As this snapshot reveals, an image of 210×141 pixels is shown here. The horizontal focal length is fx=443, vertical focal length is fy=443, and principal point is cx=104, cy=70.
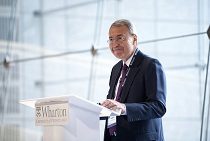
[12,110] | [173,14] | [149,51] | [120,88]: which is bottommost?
[12,110]

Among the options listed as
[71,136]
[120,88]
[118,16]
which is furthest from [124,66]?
[118,16]

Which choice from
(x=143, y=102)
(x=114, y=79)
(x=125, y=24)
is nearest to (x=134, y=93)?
(x=143, y=102)

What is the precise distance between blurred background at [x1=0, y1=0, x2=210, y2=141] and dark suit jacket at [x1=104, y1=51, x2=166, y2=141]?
1.43 meters

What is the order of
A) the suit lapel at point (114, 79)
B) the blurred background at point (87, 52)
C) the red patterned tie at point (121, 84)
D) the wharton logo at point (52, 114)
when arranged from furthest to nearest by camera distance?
the blurred background at point (87, 52) → the suit lapel at point (114, 79) → the red patterned tie at point (121, 84) → the wharton logo at point (52, 114)

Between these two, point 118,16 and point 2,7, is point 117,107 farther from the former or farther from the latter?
point 2,7

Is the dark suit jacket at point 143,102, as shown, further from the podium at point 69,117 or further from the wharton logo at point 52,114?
the wharton logo at point 52,114

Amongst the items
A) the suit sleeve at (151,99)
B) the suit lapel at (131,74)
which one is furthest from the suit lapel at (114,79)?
the suit sleeve at (151,99)

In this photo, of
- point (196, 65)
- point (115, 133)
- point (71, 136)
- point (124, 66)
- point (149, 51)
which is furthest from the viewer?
point (149, 51)

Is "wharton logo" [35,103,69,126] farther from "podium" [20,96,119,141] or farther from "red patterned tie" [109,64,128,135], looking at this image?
"red patterned tie" [109,64,128,135]

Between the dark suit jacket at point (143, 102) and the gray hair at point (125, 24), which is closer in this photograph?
the dark suit jacket at point (143, 102)

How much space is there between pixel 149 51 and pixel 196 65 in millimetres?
521

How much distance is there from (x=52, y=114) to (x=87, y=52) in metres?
2.83

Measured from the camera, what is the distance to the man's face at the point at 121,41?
2344mm

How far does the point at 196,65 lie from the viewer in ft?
12.3
